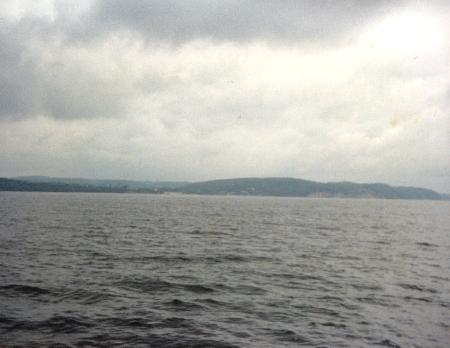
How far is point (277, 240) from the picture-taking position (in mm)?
51656

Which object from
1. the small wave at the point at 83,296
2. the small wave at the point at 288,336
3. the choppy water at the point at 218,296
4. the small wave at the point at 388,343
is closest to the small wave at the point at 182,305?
the choppy water at the point at 218,296

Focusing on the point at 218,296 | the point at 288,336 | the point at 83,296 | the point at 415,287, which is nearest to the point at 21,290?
the point at 83,296

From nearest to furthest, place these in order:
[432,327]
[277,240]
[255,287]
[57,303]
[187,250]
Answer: [432,327]
[57,303]
[255,287]
[187,250]
[277,240]

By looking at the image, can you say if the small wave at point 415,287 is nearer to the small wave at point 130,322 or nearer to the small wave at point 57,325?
the small wave at point 130,322

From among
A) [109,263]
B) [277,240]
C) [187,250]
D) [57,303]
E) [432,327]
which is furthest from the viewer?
[277,240]

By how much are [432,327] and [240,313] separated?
1009 centimetres

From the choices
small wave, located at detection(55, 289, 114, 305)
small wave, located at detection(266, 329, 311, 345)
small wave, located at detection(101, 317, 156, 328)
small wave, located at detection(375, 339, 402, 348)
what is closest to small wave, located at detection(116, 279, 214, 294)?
small wave, located at detection(55, 289, 114, 305)

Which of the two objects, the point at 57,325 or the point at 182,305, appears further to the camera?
the point at 182,305

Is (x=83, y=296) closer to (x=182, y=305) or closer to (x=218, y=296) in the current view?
(x=182, y=305)

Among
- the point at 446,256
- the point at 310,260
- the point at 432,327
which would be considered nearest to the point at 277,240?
the point at 310,260

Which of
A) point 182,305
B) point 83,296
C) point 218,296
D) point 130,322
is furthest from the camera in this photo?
point 218,296

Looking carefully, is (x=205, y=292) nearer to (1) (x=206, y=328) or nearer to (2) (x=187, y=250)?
(1) (x=206, y=328)

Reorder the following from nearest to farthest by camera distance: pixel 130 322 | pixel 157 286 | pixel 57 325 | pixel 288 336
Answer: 1. pixel 288 336
2. pixel 57 325
3. pixel 130 322
4. pixel 157 286

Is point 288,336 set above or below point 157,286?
above
